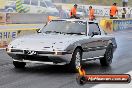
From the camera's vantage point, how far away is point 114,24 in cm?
3250

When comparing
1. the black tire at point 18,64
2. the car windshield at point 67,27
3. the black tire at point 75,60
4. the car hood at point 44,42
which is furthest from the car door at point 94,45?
the black tire at point 18,64

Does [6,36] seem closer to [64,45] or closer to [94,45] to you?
[94,45]

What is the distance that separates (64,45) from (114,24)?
2361 centimetres

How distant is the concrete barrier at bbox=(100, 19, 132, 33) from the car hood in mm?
19865

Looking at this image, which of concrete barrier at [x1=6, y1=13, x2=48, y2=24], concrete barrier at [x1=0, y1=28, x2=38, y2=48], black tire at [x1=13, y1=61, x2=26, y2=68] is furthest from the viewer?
concrete barrier at [x1=6, y1=13, x2=48, y2=24]

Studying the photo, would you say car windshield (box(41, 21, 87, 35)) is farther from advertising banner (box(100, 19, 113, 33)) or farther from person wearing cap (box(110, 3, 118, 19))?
person wearing cap (box(110, 3, 118, 19))

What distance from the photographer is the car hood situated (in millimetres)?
9203

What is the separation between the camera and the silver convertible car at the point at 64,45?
9.18 meters

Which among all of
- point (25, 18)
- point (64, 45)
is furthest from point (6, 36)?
point (25, 18)

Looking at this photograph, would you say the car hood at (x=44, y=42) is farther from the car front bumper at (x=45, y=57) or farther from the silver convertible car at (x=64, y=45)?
A: the car front bumper at (x=45, y=57)

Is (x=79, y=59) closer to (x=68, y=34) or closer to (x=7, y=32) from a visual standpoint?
(x=68, y=34)

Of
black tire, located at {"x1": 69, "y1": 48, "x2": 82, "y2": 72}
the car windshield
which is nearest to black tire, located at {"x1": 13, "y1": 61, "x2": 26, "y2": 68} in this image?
the car windshield

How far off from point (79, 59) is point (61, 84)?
77.9 inches

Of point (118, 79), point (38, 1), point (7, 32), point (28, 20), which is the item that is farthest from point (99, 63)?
point (38, 1)
